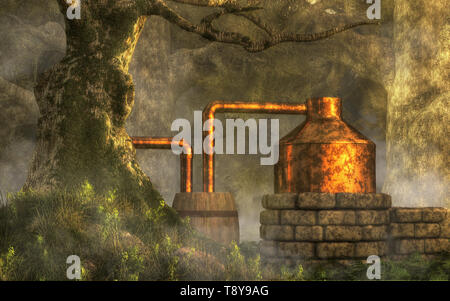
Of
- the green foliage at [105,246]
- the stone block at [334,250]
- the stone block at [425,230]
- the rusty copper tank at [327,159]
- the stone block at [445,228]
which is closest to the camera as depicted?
the green foliage at [105,246]

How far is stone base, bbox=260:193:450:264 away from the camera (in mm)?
7773

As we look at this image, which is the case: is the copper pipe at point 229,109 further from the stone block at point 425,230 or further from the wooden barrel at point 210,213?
the stone block at point 425,230

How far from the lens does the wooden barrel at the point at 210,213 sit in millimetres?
8484

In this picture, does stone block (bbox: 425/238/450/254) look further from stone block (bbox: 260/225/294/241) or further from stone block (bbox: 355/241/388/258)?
stone block (bbox: 260/225/294/241)

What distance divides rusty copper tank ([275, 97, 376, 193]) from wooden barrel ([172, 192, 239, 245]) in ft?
2.60

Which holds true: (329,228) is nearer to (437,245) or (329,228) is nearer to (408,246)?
(408,246)

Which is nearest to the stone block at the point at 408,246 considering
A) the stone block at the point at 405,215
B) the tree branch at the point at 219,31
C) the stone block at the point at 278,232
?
the stone block at the point at 405,215

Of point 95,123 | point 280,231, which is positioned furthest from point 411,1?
point 95,123

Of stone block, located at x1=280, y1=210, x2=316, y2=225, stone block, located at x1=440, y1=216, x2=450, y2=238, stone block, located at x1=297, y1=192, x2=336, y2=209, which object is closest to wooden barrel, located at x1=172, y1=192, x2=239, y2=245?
stone block, located at x1=280, y1=210, x2=316, y2=225

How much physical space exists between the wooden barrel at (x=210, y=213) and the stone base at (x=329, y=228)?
0.54 m

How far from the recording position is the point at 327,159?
822 centimetres

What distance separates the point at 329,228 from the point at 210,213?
1.59 meters
